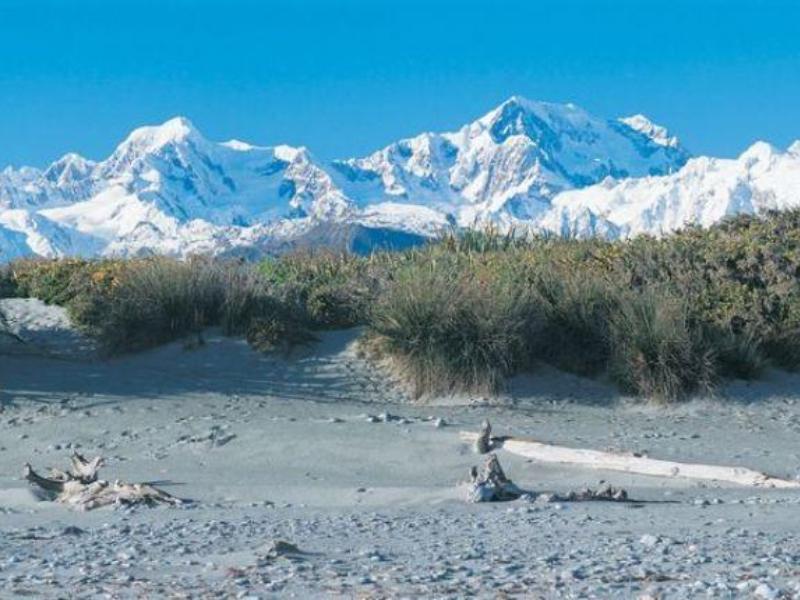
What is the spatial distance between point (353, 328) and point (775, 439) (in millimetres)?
6006

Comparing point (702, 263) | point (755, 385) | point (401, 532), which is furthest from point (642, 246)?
point (401, 532)

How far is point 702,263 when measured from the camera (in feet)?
58.8

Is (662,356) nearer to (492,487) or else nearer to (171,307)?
(492,487)

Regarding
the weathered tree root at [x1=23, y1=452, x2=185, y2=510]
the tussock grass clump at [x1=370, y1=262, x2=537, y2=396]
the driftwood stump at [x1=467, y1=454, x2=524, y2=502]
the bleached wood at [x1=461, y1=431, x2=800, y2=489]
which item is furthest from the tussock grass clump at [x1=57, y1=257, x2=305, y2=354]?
the driftwood stump at [x1=467, y1=454, x2=524, y2=502]

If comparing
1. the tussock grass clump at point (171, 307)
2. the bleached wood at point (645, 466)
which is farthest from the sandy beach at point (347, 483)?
the tussock grass clump at point (171, 307)

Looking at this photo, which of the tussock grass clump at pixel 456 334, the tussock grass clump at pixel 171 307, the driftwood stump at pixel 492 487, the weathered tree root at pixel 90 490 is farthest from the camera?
the tussock grass clump at pixel 171 307

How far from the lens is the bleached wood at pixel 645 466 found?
11.3m

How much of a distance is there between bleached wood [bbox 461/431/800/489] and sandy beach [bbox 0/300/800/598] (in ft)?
0.49

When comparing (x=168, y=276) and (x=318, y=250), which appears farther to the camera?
(x=318, y=250)

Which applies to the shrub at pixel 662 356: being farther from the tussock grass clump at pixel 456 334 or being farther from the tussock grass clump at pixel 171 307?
the tussock grass clump at pixel 171 307

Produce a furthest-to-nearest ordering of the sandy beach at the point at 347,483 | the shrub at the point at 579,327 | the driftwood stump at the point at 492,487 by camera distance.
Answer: the shrub at the point at 579,327 < the driftwood stump at the point at 492,487 < the sandy beach at the point at 347,483

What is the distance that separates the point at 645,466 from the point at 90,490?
4.28m

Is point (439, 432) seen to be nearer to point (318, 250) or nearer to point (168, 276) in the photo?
point (168, 276)

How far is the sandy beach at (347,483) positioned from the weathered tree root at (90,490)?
172 mm
